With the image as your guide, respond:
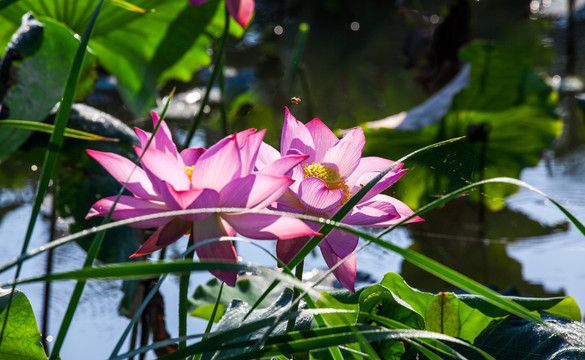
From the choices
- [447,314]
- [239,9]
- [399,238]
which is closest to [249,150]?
[447,314]

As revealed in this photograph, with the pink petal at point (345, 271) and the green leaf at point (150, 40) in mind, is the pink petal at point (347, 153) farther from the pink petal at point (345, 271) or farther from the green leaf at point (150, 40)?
the green leaf at point (150, 40)

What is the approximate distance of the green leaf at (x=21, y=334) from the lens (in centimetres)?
50

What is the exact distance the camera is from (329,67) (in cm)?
246

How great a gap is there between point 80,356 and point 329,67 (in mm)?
1860

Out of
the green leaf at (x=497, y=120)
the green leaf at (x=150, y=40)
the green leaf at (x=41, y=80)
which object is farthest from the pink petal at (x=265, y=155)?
the green leaf at (x=150, y=40)

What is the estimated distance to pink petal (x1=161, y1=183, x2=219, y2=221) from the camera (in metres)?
0.34

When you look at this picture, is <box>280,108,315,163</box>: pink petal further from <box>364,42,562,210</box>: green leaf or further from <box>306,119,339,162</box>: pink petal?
<box>364,42,562,210</box>: green leaf

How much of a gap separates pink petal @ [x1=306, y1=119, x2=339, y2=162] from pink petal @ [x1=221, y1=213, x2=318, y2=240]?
11 centimetres

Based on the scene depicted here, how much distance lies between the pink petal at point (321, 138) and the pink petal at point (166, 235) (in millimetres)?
127

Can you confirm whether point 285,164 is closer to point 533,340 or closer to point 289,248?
point 289,248

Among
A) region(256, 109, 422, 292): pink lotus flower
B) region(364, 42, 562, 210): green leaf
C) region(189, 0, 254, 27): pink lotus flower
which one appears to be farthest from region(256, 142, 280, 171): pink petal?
region(364, 42, 562, 210): green leaf

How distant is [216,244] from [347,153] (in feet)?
0.41

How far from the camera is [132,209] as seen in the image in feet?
1.21

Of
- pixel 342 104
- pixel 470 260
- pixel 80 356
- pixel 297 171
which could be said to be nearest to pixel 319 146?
pixel 297 171
